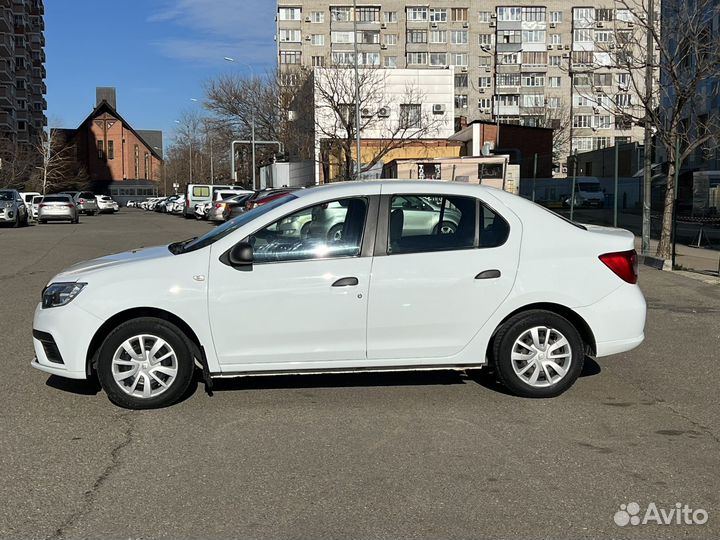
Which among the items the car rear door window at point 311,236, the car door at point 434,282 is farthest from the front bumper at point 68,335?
the car door at point 434,282

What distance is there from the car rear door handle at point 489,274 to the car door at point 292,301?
837 millimetres

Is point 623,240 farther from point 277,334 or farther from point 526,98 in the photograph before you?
point 526,98

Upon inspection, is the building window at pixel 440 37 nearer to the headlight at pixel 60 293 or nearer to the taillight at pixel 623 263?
the taillight at pixel 623 263

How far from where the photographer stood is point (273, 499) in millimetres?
3852

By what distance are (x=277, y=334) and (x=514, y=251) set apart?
1.88 meters

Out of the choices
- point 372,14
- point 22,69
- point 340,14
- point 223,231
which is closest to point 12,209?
point 223,231

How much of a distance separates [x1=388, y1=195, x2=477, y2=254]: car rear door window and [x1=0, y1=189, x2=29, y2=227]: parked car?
94.3ft

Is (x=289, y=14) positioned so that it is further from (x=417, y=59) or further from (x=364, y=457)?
(x=364, y=457)

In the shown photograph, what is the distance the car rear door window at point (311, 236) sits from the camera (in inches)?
210

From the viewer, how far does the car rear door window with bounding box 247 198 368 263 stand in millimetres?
5332

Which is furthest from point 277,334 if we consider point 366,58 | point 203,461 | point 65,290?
point 366,58

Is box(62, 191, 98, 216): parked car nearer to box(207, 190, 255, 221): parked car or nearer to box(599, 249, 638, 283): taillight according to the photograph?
box(207, 190, 255, 221): parked car

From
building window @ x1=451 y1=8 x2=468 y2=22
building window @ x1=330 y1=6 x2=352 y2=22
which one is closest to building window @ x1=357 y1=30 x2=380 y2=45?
building window @ x1=330 y1=6 x2=352 y2=22

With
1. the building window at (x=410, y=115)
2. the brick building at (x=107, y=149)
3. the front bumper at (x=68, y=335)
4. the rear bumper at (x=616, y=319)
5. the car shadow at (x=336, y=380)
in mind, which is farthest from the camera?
the brick building at (x=107, y=149)
